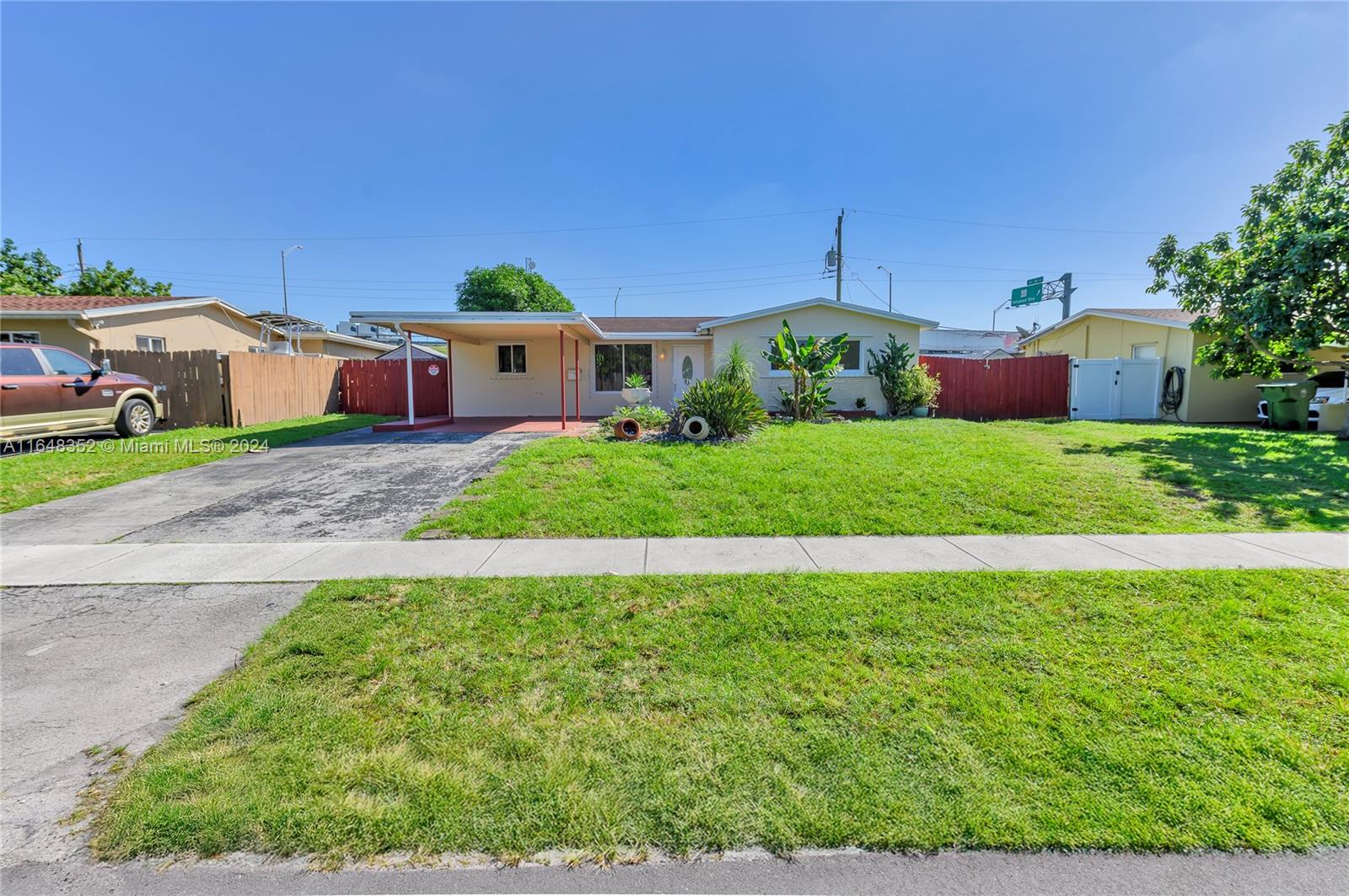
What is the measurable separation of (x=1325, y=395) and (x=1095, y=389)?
15.1 feet

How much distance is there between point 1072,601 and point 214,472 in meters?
11.6

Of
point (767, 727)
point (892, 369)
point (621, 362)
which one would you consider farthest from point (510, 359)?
point (767, 727)

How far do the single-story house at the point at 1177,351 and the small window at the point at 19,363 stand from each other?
25.2 metres

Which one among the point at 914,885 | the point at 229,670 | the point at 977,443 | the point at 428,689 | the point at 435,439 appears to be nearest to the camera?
the point at 914,885

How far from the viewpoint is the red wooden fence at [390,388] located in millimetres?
18422

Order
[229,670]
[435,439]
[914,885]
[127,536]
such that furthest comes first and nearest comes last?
[435,439]
[127,536]
[229,670]
[914,885]

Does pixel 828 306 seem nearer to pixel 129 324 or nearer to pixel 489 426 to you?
pixel 489 426

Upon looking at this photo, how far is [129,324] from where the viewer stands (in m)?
17.0

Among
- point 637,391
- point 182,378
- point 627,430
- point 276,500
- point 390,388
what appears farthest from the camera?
point 390,388

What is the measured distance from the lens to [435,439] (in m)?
12.1

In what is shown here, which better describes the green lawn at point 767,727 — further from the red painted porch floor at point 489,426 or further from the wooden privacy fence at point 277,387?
the wooden privacy fence at point 277,387

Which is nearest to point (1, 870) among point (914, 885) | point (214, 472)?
point (914, 885)

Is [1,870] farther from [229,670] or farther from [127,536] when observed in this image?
[127,536]

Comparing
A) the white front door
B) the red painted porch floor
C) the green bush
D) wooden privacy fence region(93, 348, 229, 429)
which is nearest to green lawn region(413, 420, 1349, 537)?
the green bush
